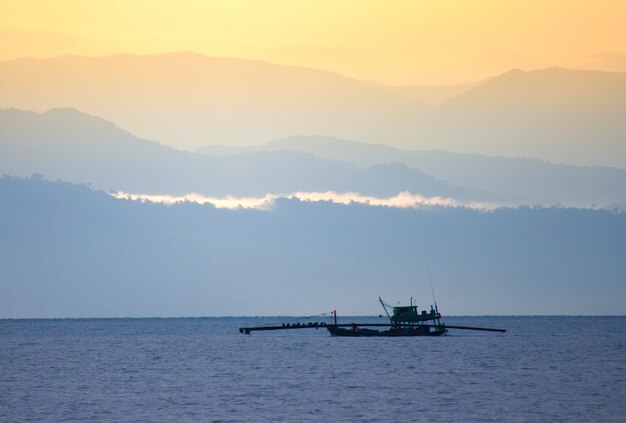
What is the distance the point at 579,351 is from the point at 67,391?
322ft

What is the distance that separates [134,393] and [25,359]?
63.9 meters

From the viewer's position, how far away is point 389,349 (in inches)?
7239

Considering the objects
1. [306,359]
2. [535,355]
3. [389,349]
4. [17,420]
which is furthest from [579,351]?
[17,420]

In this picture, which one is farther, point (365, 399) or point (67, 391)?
point (67, 391)

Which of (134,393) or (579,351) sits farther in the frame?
(579,351)

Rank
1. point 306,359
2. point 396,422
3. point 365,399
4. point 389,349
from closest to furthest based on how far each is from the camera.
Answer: point 396,422 → point 365,399 → point 306,359 → point 389,349

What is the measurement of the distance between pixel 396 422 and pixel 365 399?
15.8 meters

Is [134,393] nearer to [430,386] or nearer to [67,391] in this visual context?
[67,391]

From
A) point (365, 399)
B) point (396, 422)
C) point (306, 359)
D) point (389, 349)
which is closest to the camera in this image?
point (396, 422)

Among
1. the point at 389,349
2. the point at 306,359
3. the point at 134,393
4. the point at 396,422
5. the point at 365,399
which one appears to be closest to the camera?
the point at 396,422

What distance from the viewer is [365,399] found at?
102 metres

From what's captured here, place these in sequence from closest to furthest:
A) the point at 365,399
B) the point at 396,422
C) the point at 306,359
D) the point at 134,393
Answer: the point at 396,422, the point at 365,399, the point at 134,393, the point at 306,359

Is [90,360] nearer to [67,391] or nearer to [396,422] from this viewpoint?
[67,391]

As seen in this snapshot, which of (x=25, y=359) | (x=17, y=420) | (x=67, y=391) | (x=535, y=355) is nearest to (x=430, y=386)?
(x=67, y=391)
